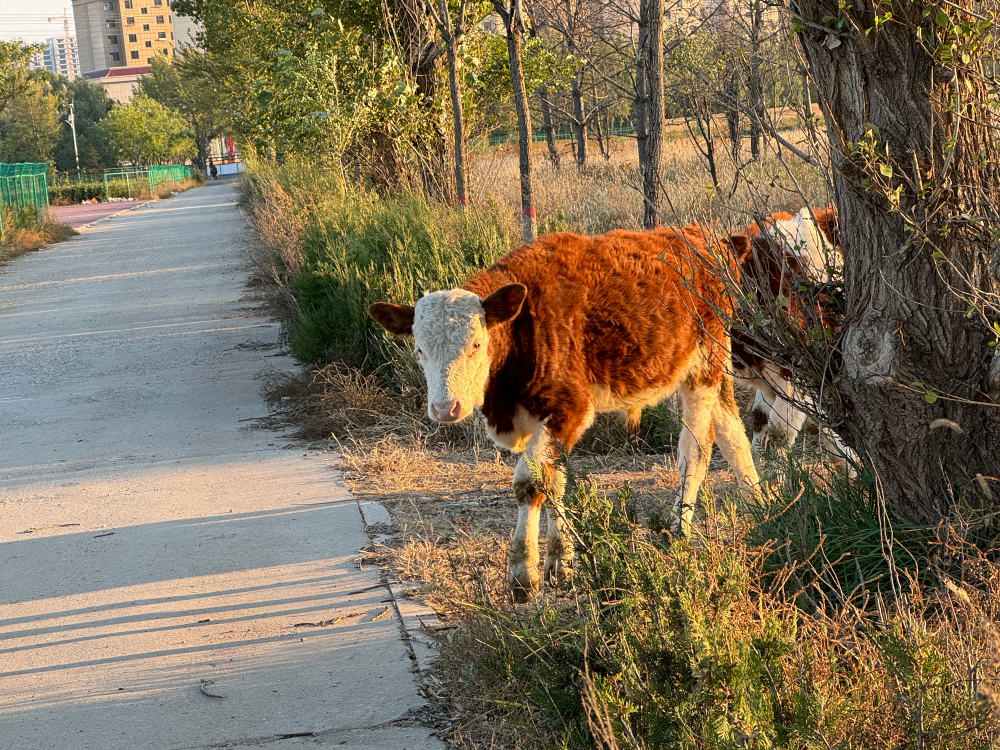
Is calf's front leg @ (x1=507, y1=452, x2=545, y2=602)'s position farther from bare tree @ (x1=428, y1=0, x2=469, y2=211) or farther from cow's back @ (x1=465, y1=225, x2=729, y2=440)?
bare tree @ (x1=428, y1=0, x2=469, y2=211)

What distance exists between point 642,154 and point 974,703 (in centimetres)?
659

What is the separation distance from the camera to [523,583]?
15.8 ft

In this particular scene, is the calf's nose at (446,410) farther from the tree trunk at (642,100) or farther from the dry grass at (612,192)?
the dry grass at (612,192)

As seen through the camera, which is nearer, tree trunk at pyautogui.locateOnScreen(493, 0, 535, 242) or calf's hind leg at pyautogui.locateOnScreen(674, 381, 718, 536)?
calf's hind leg at pyautogui.locateOnScreen(674, 381, 718, 536)

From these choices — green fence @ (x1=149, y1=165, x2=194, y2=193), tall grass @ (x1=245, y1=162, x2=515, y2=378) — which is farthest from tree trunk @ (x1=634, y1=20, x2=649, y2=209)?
green fence @ (x1=149, y1=165, x2=194, y2=193)

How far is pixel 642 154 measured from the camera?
8555mm

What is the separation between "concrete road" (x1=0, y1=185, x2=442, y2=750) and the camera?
3.93 meters

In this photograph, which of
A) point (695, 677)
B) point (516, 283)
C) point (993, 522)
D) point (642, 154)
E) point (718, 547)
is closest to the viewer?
point (695, 677)

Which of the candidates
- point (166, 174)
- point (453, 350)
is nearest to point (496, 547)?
point (453, 350)

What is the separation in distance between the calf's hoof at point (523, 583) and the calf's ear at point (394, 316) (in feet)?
4.40

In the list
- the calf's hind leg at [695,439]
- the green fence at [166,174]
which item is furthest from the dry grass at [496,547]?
the green fence at [166,174]

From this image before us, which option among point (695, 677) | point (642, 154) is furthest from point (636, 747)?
point (642, 154)

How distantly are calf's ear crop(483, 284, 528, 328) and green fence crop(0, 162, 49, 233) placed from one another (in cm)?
2492

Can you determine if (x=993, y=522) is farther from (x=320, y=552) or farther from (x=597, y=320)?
(x=320, y=552)
